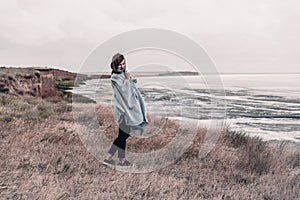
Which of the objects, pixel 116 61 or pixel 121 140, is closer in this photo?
pixel 116 61

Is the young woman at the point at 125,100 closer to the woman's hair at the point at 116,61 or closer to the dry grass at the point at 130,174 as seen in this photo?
the woman's hair at the point at 116,61

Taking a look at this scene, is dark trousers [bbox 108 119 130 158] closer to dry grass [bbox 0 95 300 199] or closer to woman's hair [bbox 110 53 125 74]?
dry grass [bbox 0 95 300 199]

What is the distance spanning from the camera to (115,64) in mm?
4223

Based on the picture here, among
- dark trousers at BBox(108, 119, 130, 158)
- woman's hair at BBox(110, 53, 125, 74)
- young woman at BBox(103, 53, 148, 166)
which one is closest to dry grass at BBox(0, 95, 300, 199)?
dark trousers at BBox(108, 119, 130, 158)

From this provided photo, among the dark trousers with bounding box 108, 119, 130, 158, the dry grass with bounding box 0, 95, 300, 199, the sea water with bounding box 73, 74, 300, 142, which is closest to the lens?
the dry grass with bounding box 0, 95, 300, 199

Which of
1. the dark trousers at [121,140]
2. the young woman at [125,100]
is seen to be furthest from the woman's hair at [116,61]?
the dark trousers at [121,140]

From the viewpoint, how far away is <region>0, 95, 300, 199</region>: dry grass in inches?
146

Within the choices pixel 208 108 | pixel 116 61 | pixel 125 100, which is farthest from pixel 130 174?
pixel 208 108

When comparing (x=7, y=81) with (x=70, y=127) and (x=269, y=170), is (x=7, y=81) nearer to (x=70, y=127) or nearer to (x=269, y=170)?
(x=70, y=127)

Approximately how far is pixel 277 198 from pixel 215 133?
420 cm

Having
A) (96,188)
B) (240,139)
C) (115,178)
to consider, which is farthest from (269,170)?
(96,188)

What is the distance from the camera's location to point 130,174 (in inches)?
170

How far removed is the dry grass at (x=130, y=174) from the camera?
371 centimetres

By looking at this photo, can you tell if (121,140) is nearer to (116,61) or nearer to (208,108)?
(116,61)
